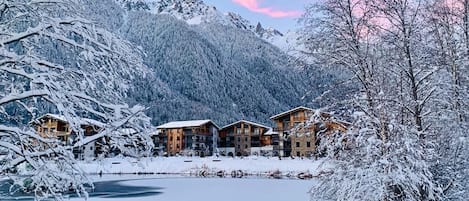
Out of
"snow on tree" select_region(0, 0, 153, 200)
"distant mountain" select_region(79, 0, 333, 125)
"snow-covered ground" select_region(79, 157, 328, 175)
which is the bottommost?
"snow-covered ground" select_region(79, 157, 328, 175)

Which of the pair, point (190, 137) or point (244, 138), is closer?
point (244, 138)

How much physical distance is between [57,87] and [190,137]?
77.0 m

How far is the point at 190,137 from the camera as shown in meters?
81.3

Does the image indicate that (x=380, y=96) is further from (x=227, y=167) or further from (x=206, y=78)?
(x=206, y=78)

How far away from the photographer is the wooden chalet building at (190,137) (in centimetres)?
8025

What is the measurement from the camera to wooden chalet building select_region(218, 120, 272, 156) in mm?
80250

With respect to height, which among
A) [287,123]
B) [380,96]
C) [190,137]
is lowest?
[380,96]

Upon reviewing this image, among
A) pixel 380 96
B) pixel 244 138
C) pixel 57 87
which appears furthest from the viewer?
pixel 244 138

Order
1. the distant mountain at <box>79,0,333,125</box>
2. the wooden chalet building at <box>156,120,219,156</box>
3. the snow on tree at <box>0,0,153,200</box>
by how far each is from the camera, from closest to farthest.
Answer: the snow on tree at <box>0,0,153,200</box> → the wooden chalet building at <box>156,120,219,156</box> → the distant mountain at <box>79,0,333,125</box>

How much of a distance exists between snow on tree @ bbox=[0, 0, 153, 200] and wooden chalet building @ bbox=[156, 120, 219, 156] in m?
73.6

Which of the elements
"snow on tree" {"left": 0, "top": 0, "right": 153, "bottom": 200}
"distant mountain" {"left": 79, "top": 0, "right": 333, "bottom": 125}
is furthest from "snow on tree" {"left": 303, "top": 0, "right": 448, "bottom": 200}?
"distant mountain" {"left": 79, "top": 0, "right": 333, "bottom": 125}

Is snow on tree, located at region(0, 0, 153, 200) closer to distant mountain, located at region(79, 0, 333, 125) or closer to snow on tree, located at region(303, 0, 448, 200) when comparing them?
snow on tree, located at region(303, 0, 448, 200)

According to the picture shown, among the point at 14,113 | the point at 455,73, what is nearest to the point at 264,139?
the point at 455,73

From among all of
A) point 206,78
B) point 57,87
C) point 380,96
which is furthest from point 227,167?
point 206,78
